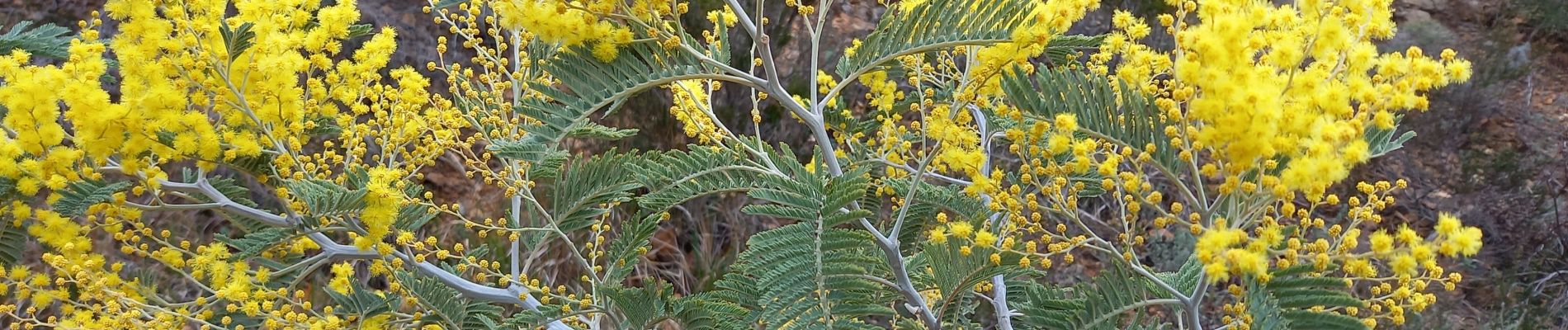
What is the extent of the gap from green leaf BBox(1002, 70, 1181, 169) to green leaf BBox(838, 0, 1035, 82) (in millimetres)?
132

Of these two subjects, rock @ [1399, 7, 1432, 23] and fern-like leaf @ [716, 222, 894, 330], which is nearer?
fern-like leaf @ [716, 222, 894, 330]

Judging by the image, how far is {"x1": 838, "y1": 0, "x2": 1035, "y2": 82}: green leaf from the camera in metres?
1.49

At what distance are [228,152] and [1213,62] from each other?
1.63 metres

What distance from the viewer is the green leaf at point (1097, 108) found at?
1.33 meters

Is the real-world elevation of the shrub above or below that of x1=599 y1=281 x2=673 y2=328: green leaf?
above

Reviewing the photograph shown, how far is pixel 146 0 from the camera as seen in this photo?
1870 mm

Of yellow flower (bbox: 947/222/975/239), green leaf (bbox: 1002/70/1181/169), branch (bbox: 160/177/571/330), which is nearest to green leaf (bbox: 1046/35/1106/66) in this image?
green leaf (bbox: 1002/70/1181/169)

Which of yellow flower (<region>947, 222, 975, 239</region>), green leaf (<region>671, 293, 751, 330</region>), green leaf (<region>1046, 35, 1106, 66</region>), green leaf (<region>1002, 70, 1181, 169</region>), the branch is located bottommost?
the branch

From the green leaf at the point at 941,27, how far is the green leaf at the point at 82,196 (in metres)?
1.40

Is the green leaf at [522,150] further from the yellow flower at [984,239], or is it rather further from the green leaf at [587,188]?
the yellow flower at [984,239]

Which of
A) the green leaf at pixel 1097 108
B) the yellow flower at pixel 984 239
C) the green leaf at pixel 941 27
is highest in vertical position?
the green leaf at pixel 941 27

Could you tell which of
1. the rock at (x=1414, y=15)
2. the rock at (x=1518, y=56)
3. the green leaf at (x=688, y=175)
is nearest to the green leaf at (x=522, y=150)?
the green leaf at (x=688, y=175)

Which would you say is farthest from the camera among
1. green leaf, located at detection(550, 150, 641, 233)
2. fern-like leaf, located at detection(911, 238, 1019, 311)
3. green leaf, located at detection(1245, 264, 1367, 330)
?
green leaf, located at detection(550, 150, 641, 233)

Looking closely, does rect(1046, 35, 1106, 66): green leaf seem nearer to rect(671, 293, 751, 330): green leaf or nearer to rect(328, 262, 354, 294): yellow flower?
rect(671, 293, 751, 330): green leaf
